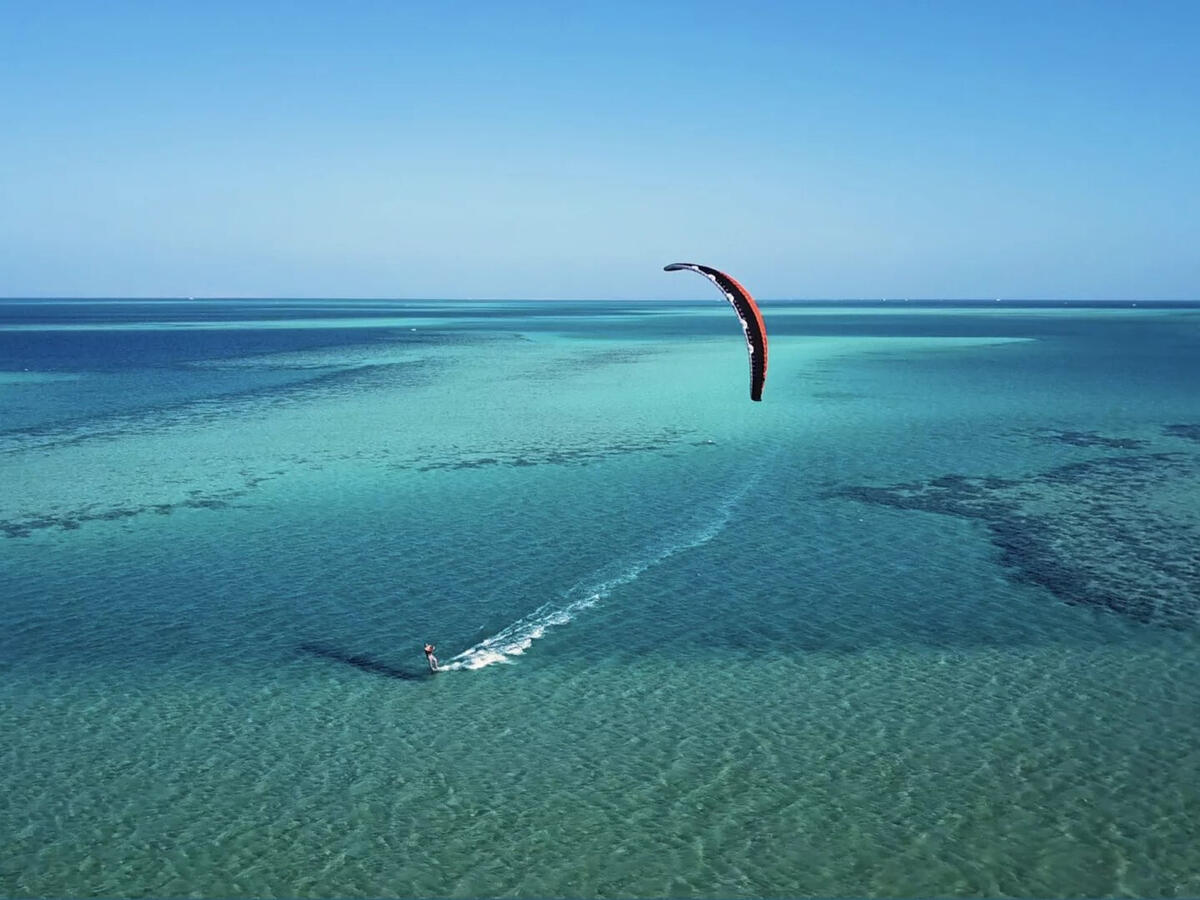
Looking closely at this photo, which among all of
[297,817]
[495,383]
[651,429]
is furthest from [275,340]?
[297,817]

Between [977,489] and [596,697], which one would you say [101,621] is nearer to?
[596,697]

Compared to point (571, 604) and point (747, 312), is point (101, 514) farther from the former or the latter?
point (747, 312)

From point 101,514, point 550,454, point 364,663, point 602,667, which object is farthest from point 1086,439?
point 101,514

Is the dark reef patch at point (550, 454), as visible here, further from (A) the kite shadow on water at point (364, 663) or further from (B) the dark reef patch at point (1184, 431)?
(B) the dark reef patch at point (1184, 431)

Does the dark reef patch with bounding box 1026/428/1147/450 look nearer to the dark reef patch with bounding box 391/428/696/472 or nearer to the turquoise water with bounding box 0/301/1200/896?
the turquoise water with bounding box 0/301/1200/896

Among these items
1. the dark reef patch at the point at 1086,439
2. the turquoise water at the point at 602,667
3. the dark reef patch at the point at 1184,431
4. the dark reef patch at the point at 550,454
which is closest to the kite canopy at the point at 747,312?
the turquoise water at the point at 602,667

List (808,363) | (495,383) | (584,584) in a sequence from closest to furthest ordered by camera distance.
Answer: (584,584)
(495,383)
(808,363)
